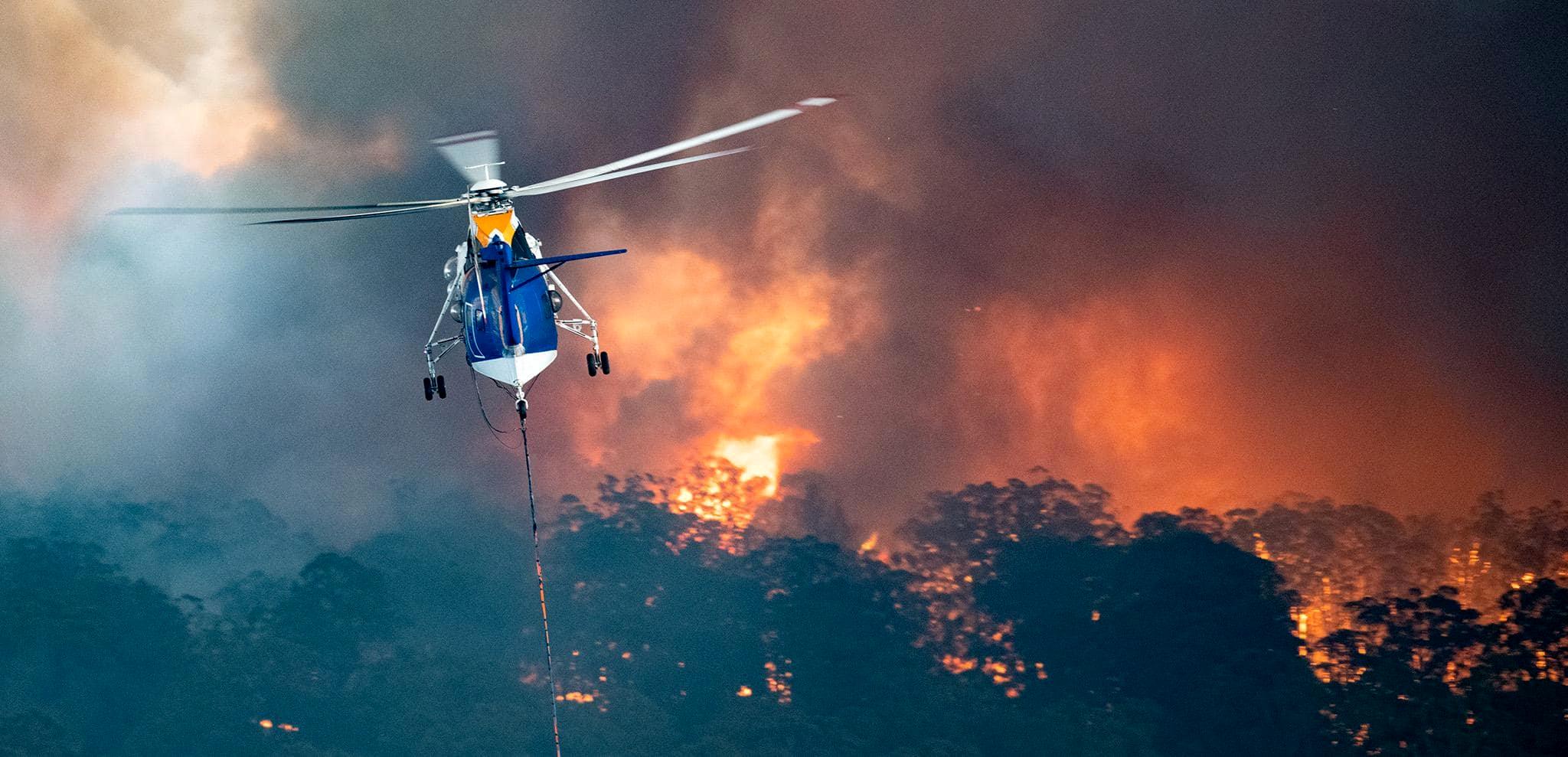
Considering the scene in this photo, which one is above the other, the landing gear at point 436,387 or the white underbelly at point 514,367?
the landing gear at point 436,387

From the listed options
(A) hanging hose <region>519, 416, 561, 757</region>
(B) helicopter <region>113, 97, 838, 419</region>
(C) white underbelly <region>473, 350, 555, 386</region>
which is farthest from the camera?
(A) hanging hose <region>519, 416, 561, 757</region>

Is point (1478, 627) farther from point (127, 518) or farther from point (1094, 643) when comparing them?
point (127, 518)

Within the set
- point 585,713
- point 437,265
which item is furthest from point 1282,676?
point 437,265

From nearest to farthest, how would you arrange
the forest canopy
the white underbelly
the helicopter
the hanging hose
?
the helicopter, the white underbelly, the forest canopy, the hanging hose

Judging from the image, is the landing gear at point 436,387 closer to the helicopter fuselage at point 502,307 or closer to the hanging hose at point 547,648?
the helicopter fuselage at point 502,307

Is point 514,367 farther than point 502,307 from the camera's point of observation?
Yes

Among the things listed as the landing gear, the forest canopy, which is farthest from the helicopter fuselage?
the forest canopy

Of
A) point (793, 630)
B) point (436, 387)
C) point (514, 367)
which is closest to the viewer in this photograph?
point (514, 367)

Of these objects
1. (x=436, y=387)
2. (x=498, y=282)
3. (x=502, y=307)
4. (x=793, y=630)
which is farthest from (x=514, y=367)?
(x=793, y=630)

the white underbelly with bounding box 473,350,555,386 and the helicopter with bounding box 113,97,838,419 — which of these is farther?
the white underbelly with bounding box 473,350,555,386

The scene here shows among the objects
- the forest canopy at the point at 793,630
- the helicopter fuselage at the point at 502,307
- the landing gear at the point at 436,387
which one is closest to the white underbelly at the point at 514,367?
the helicopter fuselage at the point at 502,307

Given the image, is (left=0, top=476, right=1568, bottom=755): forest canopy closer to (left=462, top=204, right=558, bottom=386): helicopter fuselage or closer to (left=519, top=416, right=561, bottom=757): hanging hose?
(left=519, top=416, right=561, bottom=757): hanging hose

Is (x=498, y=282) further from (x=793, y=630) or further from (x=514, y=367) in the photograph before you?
(x=793, y=630)
